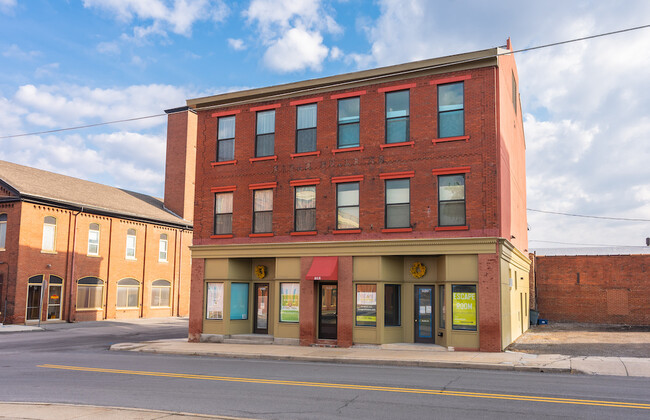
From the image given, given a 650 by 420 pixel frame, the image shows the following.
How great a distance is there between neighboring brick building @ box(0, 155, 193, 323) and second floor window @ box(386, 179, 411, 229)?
954 inches

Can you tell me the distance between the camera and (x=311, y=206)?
2345 cm

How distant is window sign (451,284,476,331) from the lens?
64.8ft

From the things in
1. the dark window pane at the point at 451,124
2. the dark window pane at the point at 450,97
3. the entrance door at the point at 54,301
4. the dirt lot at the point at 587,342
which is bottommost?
the dirt lot at the point at 587,342

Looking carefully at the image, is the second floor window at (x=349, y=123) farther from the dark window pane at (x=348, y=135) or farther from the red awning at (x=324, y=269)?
the red awning at (x=324, y=269)

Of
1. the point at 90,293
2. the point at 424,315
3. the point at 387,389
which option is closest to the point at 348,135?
the point at 424,315

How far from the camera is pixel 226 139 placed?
25.8m

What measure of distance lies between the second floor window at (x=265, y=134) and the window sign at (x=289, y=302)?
6026 millimetres

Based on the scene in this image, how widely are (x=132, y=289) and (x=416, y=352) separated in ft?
97.1

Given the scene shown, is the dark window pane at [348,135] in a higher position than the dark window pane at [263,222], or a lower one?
higher

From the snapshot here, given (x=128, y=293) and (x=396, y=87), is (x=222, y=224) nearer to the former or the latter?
(x=396, y=87)

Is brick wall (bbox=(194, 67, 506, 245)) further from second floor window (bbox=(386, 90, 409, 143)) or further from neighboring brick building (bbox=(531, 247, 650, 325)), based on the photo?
neighboring brick building (bbox=(531, 247, 650, 325))

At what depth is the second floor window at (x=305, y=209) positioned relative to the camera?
23391mm

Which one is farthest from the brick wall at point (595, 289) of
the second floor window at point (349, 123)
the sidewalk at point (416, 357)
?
the second floor window at point (349, 123)

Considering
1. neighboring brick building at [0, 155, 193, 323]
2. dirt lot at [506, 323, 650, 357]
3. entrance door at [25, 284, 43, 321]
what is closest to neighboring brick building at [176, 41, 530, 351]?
dirt lot at [506, 323, 650, 357]
